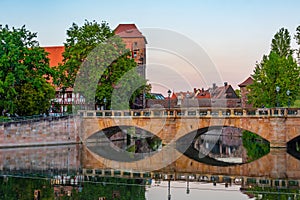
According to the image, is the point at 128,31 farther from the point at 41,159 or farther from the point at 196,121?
the point at 41,159

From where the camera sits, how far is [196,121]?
4147 cm

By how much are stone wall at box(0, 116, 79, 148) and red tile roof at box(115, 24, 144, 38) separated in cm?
3540

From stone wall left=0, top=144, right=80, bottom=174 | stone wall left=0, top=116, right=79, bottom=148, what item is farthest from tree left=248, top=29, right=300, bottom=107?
stone wall left=0, top=144, right=80, bottom=174

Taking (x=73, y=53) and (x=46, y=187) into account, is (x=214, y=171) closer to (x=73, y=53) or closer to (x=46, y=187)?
(x=46, y=187)

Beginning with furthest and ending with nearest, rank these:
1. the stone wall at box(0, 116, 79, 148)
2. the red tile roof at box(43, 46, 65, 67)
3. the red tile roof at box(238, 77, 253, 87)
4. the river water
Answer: the red tile roof at box(238, 77, 253, 87)
the red tile roof at box(43, 46, 65, 67)
the stone wall at box(0, 116, 79, 148)
the river water

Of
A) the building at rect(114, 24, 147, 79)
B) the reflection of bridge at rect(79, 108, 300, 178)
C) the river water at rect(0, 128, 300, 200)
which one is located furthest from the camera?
the building at rect(114, 24, 147, 79)

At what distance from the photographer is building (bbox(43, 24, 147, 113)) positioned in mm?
58906

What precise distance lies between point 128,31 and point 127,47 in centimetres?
560

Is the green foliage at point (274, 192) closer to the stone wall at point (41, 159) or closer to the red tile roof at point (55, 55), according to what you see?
the stone wall at point (41, 159)

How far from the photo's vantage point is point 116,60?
4700cm

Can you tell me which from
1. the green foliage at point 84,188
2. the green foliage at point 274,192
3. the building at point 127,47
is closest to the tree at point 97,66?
the building at point 127,47

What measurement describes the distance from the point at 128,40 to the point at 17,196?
6092 centimetres

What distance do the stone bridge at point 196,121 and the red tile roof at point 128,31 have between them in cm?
3528

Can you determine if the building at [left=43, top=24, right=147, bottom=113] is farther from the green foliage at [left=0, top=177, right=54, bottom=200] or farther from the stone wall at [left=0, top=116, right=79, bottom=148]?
the green foliage at [left=0, top=177, right=54, bottom=200]
